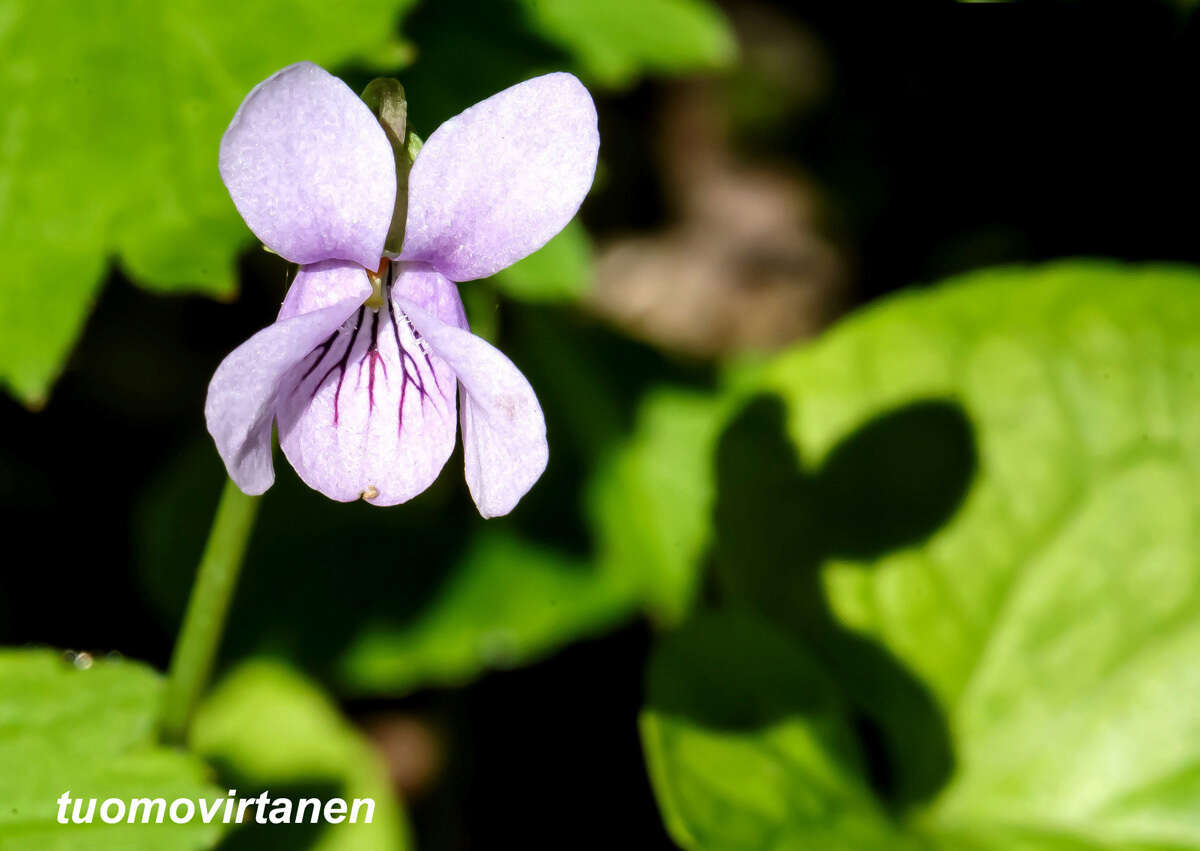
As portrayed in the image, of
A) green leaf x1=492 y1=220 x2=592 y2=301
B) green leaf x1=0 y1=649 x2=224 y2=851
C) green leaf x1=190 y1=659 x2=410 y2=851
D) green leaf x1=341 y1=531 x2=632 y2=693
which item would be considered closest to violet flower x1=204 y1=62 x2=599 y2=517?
green leaf x1=0 y1=649 x2=224 y2=851

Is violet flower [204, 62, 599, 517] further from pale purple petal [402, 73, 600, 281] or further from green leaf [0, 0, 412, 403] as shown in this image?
green leaf [0, 0, 412, 403]

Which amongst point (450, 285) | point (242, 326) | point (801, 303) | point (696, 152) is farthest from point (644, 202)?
point (450, 285)

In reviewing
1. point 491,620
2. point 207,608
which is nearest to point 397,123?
point 207,608

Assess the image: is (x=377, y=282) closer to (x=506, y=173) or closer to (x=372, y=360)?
(x=372, y=360)

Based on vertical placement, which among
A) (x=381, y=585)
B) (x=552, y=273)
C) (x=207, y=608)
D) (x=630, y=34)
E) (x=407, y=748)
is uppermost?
(x=630, y=34)

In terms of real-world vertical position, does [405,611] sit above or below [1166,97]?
below

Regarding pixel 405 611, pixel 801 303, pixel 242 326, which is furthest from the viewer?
pixel 801 303

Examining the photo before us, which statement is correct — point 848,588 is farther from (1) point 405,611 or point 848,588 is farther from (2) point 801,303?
(2) point 801,303
